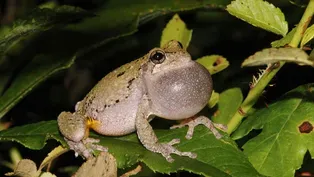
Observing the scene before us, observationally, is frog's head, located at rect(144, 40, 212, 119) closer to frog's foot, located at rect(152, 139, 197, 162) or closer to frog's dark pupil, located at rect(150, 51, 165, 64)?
frog's dark pupil, located at rect(150, 51, 165, 64)

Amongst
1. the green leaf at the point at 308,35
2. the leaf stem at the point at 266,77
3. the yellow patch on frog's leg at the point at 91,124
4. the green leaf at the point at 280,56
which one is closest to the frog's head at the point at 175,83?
the leaf stem at the point at 266,77

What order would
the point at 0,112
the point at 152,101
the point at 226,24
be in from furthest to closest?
1. the point at 226,24
2. the point at 0,112
3. the point at 152,101

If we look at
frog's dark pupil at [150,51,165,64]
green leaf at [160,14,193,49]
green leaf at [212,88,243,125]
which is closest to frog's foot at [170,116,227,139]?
green leaf at [212,88,243,125]

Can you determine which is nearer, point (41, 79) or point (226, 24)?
point (41, 79)

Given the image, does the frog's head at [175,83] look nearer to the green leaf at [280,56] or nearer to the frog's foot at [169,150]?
the frog's foot at [169,150]

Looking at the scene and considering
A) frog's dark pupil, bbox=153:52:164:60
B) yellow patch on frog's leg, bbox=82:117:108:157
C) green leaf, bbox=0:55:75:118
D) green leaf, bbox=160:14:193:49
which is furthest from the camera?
green leaf, bbox=160:14:193:49

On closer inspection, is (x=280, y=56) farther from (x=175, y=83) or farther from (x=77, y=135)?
(x=77, y=135)

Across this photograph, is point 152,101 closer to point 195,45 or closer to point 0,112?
point 0,112

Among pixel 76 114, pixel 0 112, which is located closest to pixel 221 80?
pixel 76 114
